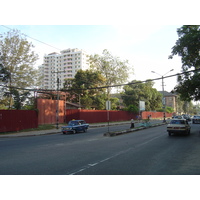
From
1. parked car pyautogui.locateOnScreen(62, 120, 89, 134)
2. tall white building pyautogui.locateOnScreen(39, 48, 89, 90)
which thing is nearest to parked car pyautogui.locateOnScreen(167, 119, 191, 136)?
parked car pyautogui.locateOnScreen(62, 120, 89, 134)

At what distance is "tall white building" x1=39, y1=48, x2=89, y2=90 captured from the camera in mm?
117312

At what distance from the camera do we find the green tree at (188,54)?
17945 mm

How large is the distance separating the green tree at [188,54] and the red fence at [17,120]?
16.8 metres

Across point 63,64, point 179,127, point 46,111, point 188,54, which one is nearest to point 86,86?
point 46,111

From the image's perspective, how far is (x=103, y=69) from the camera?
50.8m

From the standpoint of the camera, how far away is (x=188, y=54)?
19406mm

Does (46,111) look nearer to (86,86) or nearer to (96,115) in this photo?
(96,115)

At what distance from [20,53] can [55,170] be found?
2803cm

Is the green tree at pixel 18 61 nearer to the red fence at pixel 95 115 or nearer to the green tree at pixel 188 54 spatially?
the red fence at pixel 95 115

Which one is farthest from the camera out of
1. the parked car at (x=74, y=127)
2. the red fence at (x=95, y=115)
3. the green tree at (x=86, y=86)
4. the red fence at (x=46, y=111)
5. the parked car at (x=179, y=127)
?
the green tree at (x=86, y=86)

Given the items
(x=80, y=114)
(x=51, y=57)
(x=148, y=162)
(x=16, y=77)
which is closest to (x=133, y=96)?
(x=80, y=114)

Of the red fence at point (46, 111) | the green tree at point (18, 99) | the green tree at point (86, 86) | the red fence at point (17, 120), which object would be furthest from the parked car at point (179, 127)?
the green tree at point (86, 86)

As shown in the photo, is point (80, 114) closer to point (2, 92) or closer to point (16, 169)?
point (2, 92)

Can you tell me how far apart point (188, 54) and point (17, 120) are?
62.6 feet
